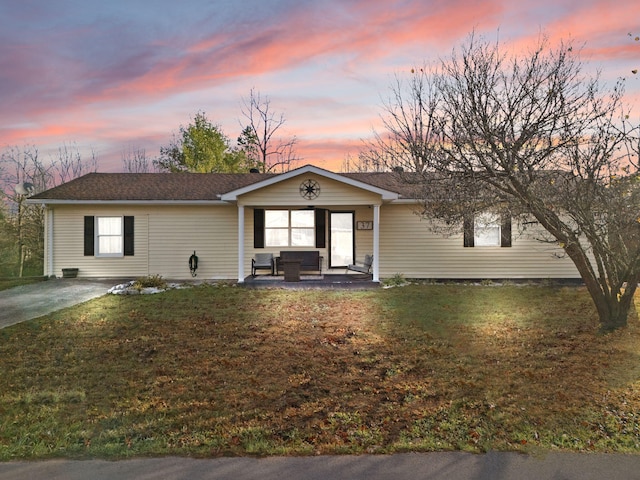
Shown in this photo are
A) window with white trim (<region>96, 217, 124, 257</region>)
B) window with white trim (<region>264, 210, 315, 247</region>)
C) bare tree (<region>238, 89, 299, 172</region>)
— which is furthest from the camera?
bare tree (<region>238, 89, 299, 172</region>)

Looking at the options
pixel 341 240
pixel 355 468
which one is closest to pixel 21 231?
pixel 341 240

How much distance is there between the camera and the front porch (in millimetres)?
12746

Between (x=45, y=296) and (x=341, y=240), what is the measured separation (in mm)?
9005

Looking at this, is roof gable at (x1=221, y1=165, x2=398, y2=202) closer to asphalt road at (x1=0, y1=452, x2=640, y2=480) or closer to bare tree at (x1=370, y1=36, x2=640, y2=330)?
bare tree at (x1=370, y1=36, x2=640, y2=330)

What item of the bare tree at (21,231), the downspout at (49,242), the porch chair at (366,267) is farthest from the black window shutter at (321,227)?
the bare tree at (21,231)

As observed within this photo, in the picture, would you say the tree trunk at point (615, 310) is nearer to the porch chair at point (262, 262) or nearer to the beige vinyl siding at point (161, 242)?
the porch chair at point (262, 262)

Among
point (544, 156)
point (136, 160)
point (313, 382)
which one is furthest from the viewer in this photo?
point (136, 160)

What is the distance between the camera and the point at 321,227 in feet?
48.9

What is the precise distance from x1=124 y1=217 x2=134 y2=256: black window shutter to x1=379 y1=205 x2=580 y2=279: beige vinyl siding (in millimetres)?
8353

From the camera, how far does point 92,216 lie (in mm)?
14453

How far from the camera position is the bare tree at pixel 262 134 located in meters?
31.5

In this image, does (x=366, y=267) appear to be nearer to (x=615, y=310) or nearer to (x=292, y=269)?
(x=292, y=269)

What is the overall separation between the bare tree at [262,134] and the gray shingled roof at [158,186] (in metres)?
14.7

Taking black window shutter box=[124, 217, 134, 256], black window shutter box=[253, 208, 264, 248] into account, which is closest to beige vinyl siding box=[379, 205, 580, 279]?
black window shutter box=[253, 208, 264, 248]
